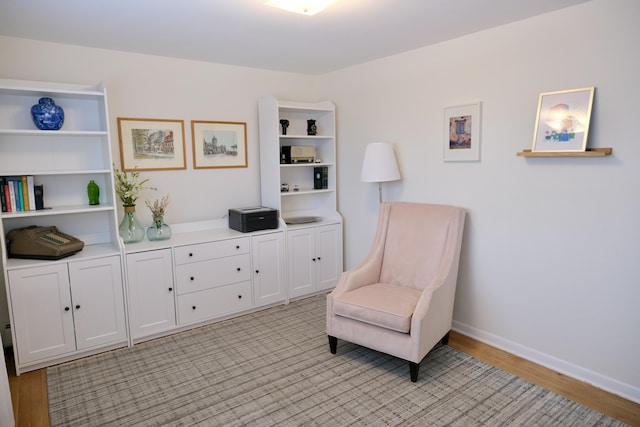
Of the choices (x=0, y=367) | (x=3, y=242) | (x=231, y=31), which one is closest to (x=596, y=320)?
(x=231, y=31)

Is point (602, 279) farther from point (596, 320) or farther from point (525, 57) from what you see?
point (525, 57)

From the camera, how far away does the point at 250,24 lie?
2734 mm

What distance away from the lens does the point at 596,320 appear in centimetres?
255

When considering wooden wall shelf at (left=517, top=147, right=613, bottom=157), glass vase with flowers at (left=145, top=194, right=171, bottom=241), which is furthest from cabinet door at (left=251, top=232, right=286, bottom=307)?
wooden wall shelf at (left=517, top=147, right=613, bottom=157)

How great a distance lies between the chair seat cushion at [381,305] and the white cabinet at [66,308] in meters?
1.70

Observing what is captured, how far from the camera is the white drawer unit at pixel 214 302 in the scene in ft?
11.2

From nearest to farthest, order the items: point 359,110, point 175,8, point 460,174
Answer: point 175,8, point 460,174, point 359,110

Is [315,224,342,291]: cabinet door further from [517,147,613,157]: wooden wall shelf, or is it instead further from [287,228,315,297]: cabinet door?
[517,147,613,157]: wooden wall shelf

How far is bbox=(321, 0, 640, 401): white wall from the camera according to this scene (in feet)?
7.80

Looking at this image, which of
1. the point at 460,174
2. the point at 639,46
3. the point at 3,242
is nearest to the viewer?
the point at 639,46

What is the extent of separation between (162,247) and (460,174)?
2.44 metres

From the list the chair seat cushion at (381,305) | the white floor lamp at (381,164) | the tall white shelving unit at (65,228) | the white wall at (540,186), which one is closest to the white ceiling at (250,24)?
the white wall at (540,186)

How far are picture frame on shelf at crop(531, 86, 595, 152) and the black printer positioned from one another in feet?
7.36

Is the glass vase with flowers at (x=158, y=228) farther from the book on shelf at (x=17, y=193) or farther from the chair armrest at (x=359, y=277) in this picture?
the chair armrest at (x=359, y=277)
